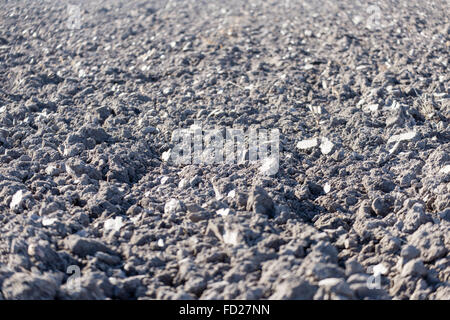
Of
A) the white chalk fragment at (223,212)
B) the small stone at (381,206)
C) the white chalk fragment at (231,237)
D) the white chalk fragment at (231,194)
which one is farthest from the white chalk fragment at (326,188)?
the white chalk fragment at (231,237)

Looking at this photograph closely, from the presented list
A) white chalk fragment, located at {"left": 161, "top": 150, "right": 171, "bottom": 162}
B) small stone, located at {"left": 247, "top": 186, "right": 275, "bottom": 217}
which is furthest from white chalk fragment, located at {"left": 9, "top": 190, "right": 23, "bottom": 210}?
small stone, located at {"left": 247, "top": 186, "right": 275, "bottom": 217}

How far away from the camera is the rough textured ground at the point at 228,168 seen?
2.23 m

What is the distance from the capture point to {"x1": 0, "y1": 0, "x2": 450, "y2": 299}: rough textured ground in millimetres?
2227

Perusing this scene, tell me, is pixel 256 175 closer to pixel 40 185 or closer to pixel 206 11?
pixel 40 185

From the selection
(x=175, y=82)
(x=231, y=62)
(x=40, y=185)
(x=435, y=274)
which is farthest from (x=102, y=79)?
(x=435, y=274)

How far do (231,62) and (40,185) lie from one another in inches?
114

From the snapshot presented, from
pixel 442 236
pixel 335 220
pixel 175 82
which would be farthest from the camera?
pixel 175 82

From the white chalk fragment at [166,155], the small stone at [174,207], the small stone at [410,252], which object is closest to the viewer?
the small stone at [410,252]

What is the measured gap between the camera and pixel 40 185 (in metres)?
2.98

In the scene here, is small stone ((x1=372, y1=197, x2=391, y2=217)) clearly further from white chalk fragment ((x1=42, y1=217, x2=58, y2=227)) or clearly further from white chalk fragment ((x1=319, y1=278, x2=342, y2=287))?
white chalk fragment ((x1=42, y1=217, x2=58, y2=227))

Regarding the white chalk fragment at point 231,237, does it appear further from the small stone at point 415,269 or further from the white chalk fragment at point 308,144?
the white chalk fragment at point 308,144

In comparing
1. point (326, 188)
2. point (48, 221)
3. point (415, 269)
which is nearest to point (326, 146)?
Answer: point (326, 188)

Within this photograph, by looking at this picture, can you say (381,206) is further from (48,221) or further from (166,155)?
(48,221)

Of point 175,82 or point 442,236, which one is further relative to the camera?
point 175,82
